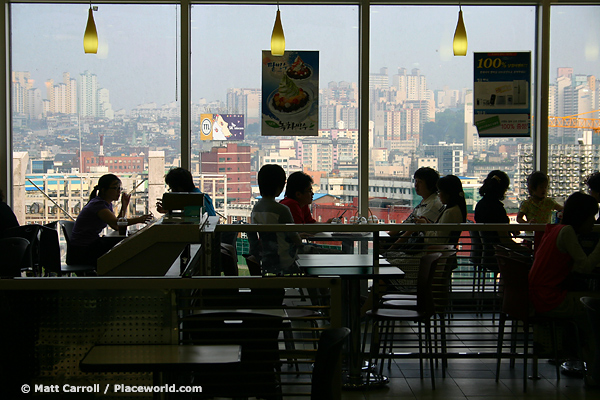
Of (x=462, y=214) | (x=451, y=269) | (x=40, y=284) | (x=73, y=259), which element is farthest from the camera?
(x=73, y=259)

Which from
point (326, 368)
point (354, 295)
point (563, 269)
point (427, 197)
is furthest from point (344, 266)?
point (326, 368)

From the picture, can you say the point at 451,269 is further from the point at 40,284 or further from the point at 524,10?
the point at 524,10

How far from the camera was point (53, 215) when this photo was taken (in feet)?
22.4

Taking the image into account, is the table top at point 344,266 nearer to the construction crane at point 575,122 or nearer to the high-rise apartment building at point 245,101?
the high-rise apartment building at point 245,101

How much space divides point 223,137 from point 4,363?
183 inches

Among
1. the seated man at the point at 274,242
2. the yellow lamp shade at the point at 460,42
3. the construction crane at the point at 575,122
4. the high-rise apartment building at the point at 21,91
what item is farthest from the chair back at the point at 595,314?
the high-rise apartment building at the point at 21,91

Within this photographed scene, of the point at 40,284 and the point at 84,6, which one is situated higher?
the point at 84,6

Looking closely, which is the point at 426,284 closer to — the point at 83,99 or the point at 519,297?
the point at 519,297

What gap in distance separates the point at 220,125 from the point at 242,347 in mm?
4601

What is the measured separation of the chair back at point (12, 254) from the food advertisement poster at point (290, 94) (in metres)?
2.87

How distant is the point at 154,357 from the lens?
2.35 metres

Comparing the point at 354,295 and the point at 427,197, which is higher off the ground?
the point at 427,197

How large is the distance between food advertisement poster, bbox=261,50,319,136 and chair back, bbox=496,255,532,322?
3367mm

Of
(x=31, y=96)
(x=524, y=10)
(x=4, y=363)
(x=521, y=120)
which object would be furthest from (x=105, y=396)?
(x=524, y=10)
